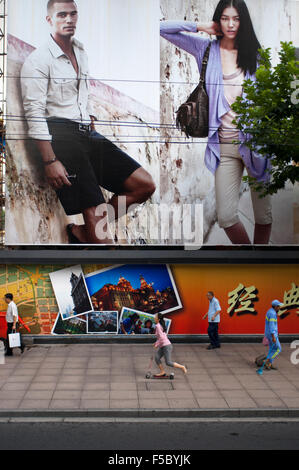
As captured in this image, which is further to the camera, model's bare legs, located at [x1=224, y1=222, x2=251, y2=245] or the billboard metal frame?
model's bare legs, located at [x1=224, y1=222, x2=251, y2=245]

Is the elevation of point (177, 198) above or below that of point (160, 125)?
below

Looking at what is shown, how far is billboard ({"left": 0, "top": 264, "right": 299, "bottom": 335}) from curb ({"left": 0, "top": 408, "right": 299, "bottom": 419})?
18.5 ft

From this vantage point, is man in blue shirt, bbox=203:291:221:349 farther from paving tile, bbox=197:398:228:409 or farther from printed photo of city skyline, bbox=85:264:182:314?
paving tile, bbox=197:398:228:409

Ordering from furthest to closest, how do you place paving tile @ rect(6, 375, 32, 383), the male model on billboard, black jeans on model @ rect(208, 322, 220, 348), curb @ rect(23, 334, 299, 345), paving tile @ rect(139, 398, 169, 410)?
the male model on billboard, curb @ rect(23, 334, 299, 345), black jeans on model @ rect(208, 322, 220, 348), paving tile @ rect(6, 375, 32, 383), paving tile @ rect(139, 398, 169, 410)

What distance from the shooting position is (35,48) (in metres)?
13.8

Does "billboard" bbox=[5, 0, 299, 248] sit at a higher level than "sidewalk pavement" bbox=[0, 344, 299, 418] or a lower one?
higher

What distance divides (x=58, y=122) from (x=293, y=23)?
26.2 feet

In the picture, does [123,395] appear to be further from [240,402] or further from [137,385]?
[240,402]

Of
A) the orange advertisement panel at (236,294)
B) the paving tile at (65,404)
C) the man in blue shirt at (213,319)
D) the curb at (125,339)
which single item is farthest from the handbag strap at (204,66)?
the paving tile at (65,404)

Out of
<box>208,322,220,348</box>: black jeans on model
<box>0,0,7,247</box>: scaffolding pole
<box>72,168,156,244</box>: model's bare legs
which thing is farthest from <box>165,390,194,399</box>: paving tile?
<box>0,0,7,247</box>: scaffolding pole

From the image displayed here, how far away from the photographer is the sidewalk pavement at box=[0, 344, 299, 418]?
8.29 m
